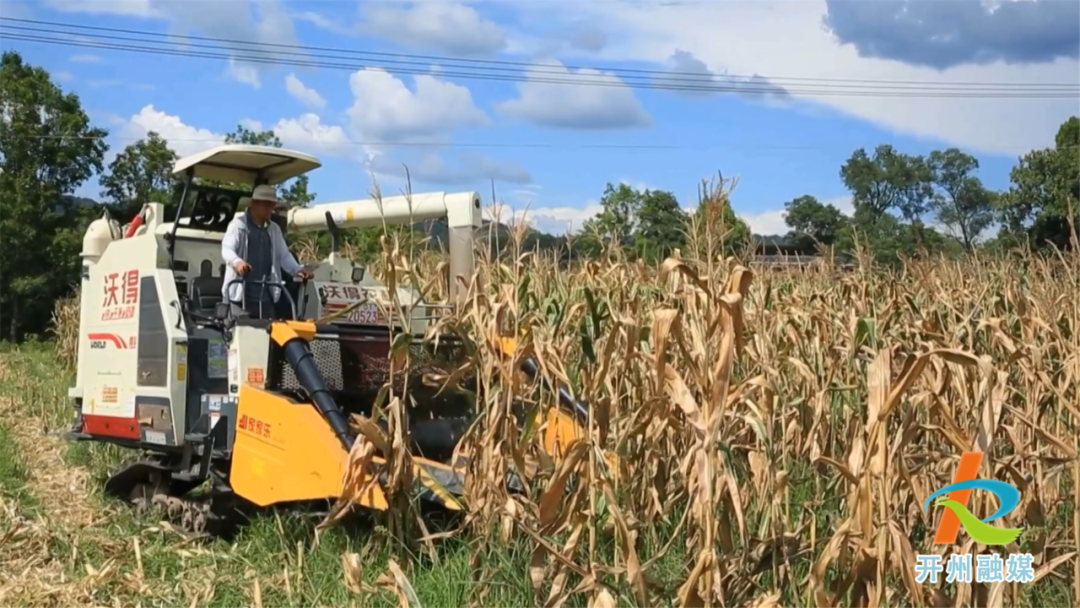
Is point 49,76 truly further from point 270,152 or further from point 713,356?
point 713,356

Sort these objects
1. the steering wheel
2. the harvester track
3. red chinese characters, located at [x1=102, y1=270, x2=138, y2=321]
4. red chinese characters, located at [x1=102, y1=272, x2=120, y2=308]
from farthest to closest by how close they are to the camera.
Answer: the steering wheel, red chinese characters, located at [x1=102, y1=272, x2=120, y2=308], red chinese characters, located at [x1=102, y1=270, x2=138, y2=321], the harvester track

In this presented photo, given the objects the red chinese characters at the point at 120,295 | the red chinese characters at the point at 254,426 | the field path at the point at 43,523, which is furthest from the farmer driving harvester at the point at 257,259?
the field path at the point at 43,523

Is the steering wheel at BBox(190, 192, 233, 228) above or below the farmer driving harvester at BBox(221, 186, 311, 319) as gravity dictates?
above

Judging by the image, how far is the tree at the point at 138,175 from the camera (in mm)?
23703

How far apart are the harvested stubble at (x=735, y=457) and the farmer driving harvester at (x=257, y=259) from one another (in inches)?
75.8

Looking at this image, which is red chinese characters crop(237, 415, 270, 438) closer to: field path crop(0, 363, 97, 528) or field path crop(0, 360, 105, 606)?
field path crop(0, 360, 105, 606)

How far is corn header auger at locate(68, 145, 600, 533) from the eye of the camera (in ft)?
16.1

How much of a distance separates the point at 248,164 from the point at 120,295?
Answer: 1.26 metres

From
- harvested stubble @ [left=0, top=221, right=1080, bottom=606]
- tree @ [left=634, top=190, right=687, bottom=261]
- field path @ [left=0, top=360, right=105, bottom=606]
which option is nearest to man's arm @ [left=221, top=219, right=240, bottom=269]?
field path @ [left=0, top=360, right=105, bottom=606]

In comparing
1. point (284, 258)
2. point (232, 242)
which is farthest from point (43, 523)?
point (284, 258)

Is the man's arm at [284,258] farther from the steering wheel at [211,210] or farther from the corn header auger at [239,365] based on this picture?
the steering wheel at [211,210]

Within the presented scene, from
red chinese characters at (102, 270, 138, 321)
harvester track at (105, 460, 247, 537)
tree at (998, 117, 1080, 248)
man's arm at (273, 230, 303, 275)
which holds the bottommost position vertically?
harvester track at (105, 460, 247, 537)

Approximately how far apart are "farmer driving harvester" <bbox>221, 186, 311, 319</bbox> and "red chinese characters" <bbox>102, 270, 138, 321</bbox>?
637 mm

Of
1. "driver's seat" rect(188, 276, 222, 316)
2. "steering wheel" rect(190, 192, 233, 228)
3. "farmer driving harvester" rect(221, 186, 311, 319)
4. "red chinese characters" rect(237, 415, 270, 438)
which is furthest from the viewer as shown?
"steering wheel" rect(190, 192, 233, 228)
